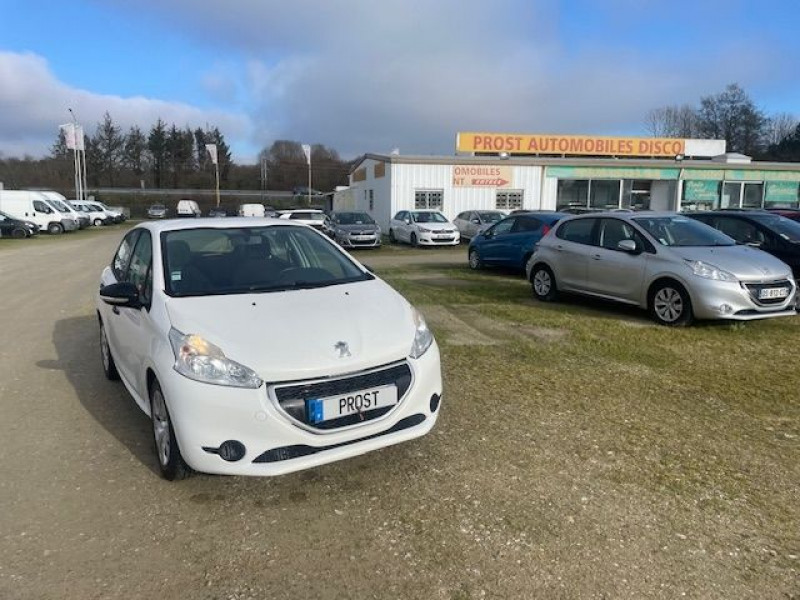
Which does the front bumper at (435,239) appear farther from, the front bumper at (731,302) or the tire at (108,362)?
the tire at (108,362)

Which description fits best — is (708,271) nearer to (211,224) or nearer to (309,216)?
(211,224)

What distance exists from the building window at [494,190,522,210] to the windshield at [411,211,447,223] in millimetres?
7415

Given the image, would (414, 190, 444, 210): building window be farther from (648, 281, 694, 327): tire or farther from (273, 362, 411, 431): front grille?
(273, 362, 411, 431): front grille

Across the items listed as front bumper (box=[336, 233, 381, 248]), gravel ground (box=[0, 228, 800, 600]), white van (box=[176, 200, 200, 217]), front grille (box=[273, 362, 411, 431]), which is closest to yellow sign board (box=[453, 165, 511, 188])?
front bumper (box=[336, 233, 381, 248])

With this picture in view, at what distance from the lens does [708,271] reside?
25.5ft

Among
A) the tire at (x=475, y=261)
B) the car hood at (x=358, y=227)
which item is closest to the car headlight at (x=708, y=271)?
the tire at (x=475, y=261)

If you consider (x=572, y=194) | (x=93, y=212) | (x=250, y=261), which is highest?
(x=572, y=194)

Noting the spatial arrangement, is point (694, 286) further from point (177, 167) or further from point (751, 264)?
point (177, 167)

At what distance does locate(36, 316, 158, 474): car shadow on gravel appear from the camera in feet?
14.6

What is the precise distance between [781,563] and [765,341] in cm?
517

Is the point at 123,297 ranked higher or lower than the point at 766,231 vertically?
lower

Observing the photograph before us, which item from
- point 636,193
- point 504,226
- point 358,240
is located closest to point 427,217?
point 358,240

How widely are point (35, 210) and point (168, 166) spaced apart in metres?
61.6

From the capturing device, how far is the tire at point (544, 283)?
1027 centimetres
